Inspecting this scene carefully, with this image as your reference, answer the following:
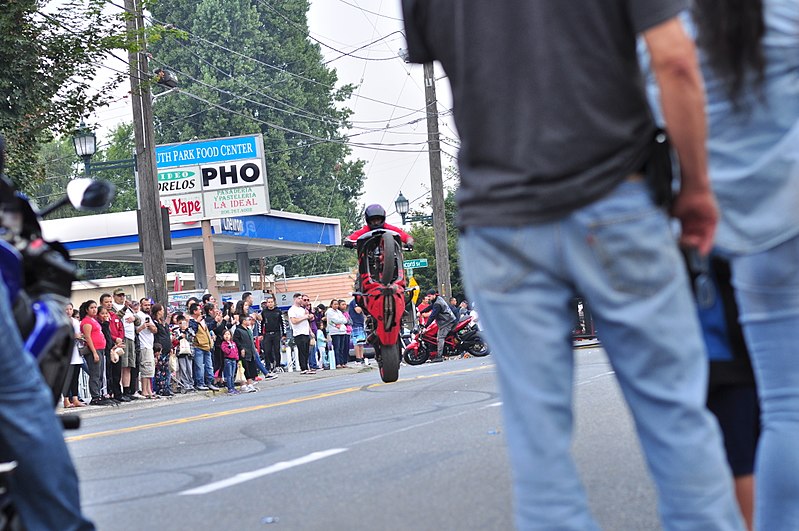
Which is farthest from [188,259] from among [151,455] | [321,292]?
[151,455]

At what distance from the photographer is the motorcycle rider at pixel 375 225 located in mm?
14406

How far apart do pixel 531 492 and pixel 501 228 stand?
→ 1.93 ft

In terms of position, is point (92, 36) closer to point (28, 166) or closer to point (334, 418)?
point (28, 166)

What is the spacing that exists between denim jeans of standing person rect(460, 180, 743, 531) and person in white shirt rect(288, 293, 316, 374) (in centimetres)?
2552

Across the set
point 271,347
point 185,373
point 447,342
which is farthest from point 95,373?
point 447,342

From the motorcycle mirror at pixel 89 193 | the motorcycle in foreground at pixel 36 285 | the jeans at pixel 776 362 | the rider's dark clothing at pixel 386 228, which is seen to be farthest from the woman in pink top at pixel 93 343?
the jeans at pixel 776 362

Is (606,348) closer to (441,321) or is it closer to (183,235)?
(441,321)

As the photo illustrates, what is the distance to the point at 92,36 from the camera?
21656mm

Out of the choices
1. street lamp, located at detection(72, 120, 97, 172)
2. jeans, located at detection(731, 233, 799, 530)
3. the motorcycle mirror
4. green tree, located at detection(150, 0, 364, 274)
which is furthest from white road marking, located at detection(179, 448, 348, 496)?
green tree, located at detection(150, 0, 364, 274)

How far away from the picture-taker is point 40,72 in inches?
834

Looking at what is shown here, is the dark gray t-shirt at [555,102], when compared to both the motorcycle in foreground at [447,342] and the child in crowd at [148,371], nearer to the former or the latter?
the child in crowd at [148,371]

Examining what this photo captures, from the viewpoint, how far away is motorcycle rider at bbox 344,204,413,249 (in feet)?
47.3

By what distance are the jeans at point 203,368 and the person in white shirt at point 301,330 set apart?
A: 5.67 meters

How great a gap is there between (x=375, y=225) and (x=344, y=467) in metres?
7.11
